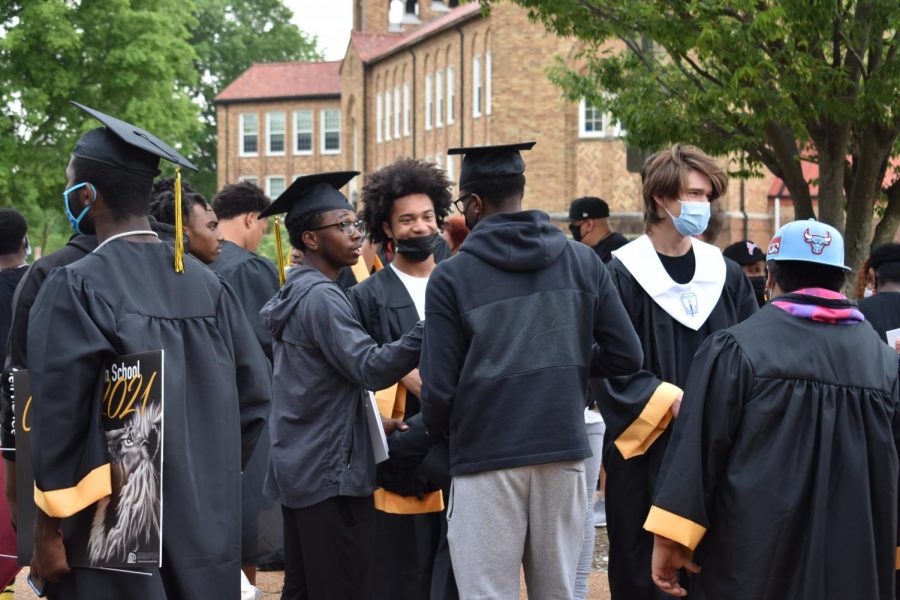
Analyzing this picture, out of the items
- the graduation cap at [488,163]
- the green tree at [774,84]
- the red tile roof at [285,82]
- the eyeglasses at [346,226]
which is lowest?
the eyeglasses at [346,226]

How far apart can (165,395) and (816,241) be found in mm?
2207

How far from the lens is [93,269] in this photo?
4246 millimetres

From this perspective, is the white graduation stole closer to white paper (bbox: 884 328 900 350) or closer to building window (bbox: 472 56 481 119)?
white paper (bbox: 884 328 900 350)

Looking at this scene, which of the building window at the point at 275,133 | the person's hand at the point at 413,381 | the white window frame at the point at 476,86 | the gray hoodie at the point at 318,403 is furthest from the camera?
the building window at the point at 275,133

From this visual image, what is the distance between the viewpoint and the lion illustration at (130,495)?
13.4 feet

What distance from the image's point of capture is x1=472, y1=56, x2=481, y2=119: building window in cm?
5424

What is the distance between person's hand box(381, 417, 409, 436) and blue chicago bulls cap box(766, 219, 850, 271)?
71.9 inches

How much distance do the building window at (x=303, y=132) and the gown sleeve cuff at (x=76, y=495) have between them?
77130 millimetres

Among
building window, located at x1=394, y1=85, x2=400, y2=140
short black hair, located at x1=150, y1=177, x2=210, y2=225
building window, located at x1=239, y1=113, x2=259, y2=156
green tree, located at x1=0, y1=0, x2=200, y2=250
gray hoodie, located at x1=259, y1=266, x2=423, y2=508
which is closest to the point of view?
gray hoodie, located at x1=259, y1=266, x2=423, y2=508

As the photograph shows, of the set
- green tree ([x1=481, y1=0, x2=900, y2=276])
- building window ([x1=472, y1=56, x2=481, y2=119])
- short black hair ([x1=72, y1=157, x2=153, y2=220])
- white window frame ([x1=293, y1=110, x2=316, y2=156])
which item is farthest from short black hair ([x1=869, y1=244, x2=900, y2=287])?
white window frame ([x1=293, y1=110, x2=316, y2=156])

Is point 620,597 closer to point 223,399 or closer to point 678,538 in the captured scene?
point 678,538

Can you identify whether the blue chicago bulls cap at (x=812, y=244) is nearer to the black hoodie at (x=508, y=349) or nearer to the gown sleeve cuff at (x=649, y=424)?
the black hoodie at (x=508, y=349)

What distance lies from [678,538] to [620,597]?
130 centimetres

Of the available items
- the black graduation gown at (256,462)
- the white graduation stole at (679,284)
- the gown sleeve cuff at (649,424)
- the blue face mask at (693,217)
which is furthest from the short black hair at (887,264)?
the black graduation gown at (256,462)
